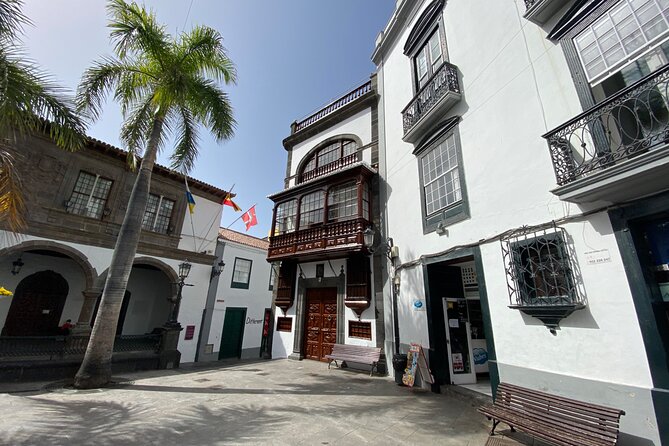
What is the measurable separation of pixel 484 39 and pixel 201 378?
458 inches

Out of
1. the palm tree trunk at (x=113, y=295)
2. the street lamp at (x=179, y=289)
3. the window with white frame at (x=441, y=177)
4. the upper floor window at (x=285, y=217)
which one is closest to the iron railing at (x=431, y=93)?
the window with white frame at (x=441, y=177)

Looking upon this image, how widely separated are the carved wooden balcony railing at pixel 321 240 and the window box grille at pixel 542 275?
15.7 ft

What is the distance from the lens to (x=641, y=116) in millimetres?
3967

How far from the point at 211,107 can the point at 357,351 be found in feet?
30.3

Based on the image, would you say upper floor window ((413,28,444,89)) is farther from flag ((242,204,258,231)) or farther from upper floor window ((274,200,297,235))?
flag ((242,204,258,231))

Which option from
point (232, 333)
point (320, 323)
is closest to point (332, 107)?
point (320, 323)

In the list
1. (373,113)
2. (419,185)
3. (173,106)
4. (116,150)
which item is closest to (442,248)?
(419,185)

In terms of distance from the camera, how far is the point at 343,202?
1073 cm

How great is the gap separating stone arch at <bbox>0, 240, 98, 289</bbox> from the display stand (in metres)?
12.0

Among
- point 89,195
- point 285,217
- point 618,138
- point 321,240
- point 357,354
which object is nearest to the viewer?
point 618,138

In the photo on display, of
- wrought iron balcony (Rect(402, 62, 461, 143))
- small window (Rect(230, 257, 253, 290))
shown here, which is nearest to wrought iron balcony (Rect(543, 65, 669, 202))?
wrought iron balcony (Rect(402, 62, 461, 143))

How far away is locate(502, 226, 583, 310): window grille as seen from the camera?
437cm

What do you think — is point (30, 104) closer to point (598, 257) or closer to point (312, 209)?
point (312, 209)

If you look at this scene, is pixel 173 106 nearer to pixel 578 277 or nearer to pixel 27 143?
pixel 27 143
